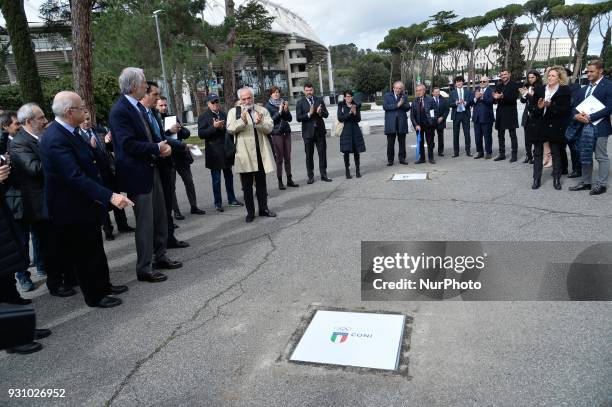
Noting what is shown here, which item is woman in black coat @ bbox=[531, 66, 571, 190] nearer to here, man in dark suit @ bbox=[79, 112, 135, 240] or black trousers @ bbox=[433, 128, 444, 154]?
black trousers @ bbox=[433, 128, 444, 154]

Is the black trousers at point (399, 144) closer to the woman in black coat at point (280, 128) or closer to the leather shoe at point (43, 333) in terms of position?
the woman in black coat at point (280, 128)

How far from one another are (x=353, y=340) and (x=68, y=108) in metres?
3.08

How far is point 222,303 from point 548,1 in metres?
59.3

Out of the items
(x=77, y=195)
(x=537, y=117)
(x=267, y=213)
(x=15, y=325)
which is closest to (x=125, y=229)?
(x=267, y=213)

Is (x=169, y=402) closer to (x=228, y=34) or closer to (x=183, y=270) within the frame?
(x=183, y=270)

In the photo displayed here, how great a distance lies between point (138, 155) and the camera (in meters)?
4.47

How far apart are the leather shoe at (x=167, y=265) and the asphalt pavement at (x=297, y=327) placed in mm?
105

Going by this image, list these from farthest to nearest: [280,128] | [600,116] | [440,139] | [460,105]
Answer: [440,139] < [460,105] < [280,128] < [600,116]

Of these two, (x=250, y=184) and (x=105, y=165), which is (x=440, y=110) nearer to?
(x=250, y=184)

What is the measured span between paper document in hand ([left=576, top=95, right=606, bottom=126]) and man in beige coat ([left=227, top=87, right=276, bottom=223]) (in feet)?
15.1

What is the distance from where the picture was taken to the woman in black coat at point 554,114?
700 cm

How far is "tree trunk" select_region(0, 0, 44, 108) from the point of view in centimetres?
1349

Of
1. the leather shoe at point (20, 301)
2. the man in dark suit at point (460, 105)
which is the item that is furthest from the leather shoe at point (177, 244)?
the man in dark suit at point (460, 105)

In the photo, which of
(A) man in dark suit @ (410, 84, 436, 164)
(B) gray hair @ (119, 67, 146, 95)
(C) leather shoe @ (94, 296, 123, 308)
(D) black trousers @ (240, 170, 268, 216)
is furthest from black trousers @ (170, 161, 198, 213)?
(A) man in dark suit @ (410, 84, 436, 164)
